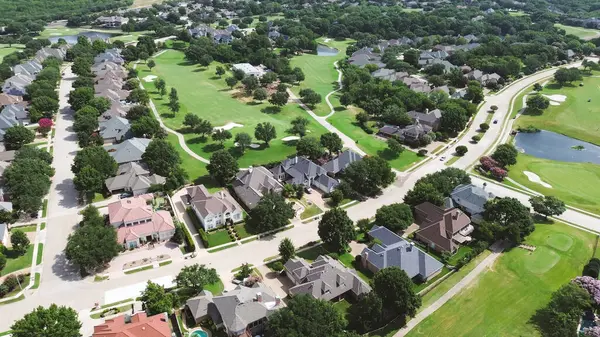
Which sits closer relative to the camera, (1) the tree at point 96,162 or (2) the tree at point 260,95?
(1) the tree at point 96,162

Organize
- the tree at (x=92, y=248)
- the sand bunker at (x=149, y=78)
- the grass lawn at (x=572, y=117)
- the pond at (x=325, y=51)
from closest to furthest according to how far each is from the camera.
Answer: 1. the tree at (x=92, y=248)
2. the grass lawn at (x=572, y=117)
3. the sand bunker at (x=149, y=78)
4. the pond at (x=325, y=51)

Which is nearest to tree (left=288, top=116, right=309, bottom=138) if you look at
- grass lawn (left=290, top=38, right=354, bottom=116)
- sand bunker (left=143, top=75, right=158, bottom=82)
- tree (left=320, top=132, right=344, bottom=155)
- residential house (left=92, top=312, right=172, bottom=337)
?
tree (left=320, top=132, right=344, bottom=155)

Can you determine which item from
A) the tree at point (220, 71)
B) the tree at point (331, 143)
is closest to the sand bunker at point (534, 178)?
the tree at point (331, 143)

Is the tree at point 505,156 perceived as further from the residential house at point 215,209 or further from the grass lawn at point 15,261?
the grass lawn at point 15,261

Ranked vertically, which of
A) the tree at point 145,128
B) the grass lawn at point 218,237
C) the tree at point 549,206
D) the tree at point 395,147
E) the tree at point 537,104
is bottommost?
the tree at point 537,104

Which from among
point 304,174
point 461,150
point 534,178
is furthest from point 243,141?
point 534,178

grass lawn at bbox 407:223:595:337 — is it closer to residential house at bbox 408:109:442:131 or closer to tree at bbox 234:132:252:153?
residential house at bbox 408:109:442:131

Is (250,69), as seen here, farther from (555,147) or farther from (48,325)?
(48,325)
